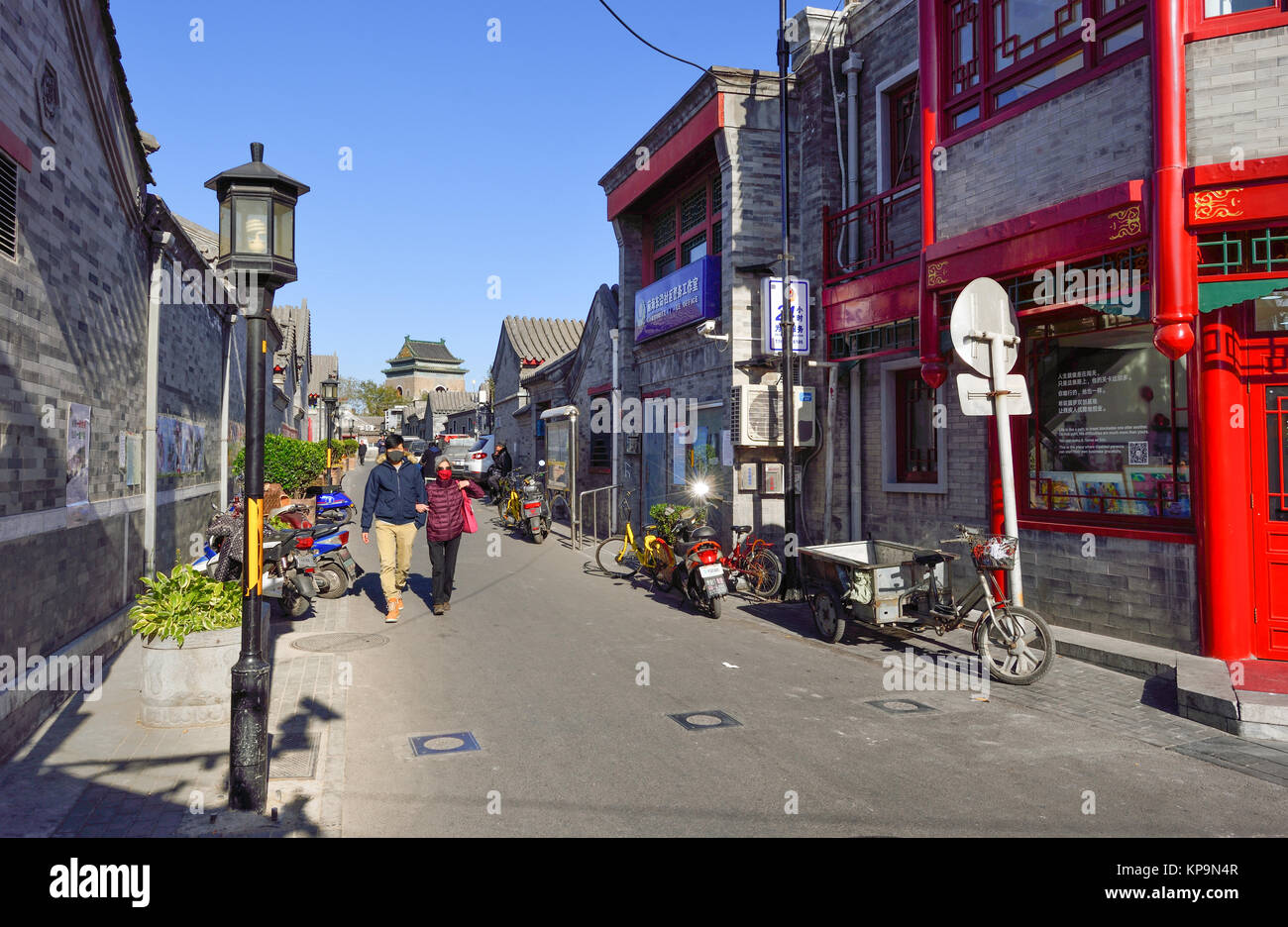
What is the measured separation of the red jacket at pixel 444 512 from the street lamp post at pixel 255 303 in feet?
18.6

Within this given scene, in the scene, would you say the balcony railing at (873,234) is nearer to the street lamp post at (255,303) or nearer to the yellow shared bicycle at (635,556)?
the yellow shared bicycle at (635,556)

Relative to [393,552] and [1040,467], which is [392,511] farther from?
[1040,467]

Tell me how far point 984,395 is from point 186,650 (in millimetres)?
6656

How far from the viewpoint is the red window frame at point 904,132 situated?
11.5 m

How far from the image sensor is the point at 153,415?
32.5 ft

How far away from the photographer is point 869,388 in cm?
1195

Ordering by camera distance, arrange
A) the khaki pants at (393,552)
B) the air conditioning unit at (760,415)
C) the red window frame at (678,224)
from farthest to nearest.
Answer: the red window frame at (678,224) < the air conditioning unit at (760,415) < the khaki pants at (393,552)

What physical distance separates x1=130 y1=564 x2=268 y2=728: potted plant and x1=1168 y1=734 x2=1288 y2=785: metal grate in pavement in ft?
20.8

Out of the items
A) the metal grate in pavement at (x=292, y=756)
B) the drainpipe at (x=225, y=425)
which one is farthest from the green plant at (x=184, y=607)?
Result: the drainpipe at (x=225, y=425)

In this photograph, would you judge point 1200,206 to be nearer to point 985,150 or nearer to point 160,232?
point 985,150

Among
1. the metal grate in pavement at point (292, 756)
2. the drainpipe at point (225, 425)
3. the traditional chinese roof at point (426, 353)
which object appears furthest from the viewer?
the traditional chinese roof at point (426, 353)

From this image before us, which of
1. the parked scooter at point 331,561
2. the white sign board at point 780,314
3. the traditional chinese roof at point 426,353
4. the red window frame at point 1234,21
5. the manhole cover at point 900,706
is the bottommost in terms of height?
the manhole cover at point 900,706

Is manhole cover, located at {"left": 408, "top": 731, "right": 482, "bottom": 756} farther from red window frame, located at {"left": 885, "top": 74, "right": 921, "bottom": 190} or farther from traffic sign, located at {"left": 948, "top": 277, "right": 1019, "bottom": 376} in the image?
red window frame, located at {"left": 885, "top": 74, "right": 921, "bottom": 190}

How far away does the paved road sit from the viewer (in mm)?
4648
